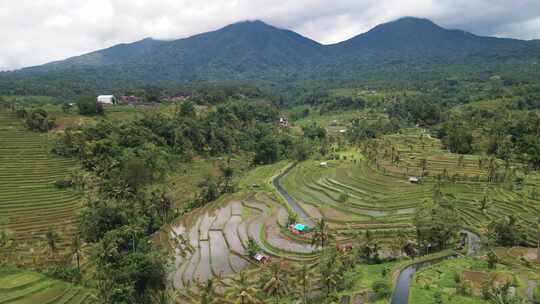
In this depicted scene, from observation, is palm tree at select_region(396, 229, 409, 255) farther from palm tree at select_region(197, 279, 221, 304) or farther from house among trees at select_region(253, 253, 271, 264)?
palm tree at select_region(197, 279, 221, 304)

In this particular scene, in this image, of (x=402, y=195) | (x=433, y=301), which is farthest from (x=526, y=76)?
(x=433, y=301)

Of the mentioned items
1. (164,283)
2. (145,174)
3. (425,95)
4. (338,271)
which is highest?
(425,95)

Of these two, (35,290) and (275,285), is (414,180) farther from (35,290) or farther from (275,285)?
(35,290)

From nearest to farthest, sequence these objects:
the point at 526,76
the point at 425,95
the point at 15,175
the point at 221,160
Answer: the point at 15,175 → the point at 221,160 → the point at 425,95 → the point at 526,76

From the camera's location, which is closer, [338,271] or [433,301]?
[433,301]

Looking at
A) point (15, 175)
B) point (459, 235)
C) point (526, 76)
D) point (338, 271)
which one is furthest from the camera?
point (526, 76)

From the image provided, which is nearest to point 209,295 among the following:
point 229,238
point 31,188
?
point 229,238

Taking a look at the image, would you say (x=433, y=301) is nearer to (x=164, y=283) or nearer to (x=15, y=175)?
(x=164, y=283)

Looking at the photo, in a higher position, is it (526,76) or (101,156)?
(526,76)
